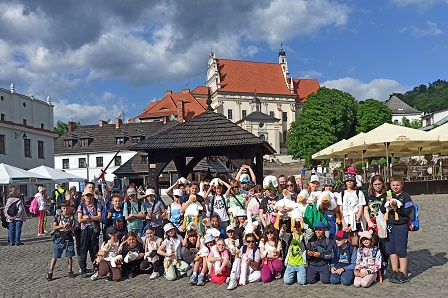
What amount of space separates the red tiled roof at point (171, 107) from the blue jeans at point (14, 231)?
61.8 metres

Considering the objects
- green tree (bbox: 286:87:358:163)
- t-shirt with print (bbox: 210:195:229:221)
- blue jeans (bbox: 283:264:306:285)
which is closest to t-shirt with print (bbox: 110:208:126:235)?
t-shirt with print (bbox: 210:195:229:221)

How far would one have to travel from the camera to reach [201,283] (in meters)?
7.79

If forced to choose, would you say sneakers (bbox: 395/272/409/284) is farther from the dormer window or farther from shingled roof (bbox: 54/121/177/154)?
the dormer window

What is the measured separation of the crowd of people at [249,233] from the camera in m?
7.39

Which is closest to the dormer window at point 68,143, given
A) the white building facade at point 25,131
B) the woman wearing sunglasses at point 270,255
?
the white building facade at point 25,131

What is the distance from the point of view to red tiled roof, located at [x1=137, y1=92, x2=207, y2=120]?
7688cm

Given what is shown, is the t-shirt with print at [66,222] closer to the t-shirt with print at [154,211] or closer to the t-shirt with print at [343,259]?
the t-shirt with print at [154,211]

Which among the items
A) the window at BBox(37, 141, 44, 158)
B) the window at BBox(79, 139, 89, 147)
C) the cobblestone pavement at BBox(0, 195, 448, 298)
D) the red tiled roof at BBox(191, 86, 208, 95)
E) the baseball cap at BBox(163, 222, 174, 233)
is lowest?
the cobblestone pavement at BBox(0, 195, 448, 298)

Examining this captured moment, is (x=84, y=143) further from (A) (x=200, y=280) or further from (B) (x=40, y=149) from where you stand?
(A) (x=200, y=280)

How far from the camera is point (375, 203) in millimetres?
7613

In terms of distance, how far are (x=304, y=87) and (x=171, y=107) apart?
1190 inches

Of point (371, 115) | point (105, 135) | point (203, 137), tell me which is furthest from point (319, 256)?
point (371, 115)

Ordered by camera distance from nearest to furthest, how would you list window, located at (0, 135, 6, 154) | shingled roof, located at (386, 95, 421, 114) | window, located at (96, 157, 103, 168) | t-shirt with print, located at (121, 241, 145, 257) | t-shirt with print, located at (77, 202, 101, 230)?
1. t-shirt with print, located at (121, 241, 145, 257)
2. t-shirt with print, located at (77, 202, 101, 230)
3. window, located at (0, 135, 6, 154)
4. window, located at (96, 157, 103, 168)
5. shingled roof, located at (386, 95, 421, 114)

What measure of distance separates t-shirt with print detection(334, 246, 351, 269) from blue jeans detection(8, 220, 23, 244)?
32.9 ft
